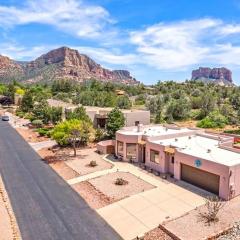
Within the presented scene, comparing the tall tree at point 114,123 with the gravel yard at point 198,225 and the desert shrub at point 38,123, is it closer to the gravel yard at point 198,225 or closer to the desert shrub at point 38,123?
the desert shrub at point 38,123

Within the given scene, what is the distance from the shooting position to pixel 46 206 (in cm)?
2350

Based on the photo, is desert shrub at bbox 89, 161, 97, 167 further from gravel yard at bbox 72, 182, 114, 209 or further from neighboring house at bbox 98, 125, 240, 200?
gravel yard at bbox 72, 182, 114, 209

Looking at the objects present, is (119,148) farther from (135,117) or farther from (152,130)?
(135,117)

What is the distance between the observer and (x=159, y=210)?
886 inches

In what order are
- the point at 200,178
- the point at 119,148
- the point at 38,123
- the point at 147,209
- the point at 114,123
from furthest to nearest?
the point at 38,123
the point at 114,123
the point at 119,148
the point at 200,178
the point at 147,209

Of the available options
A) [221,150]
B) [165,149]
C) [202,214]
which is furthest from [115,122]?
[202,214]

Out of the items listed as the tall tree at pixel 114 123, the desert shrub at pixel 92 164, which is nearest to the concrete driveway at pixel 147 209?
the desert shrub at pixel 92 164

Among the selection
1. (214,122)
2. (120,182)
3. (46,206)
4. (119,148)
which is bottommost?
(46,206)

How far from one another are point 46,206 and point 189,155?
1315 centimetres

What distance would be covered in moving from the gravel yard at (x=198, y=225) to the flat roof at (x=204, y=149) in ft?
14.5

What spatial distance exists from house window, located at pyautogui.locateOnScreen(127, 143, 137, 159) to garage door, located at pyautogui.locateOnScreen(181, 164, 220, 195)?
8.01 m

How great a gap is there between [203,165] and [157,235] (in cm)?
908

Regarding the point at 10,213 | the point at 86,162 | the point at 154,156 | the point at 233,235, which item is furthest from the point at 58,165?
the point at 233,235

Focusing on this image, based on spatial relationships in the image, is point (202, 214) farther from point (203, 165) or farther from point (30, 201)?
point (30, 201)
